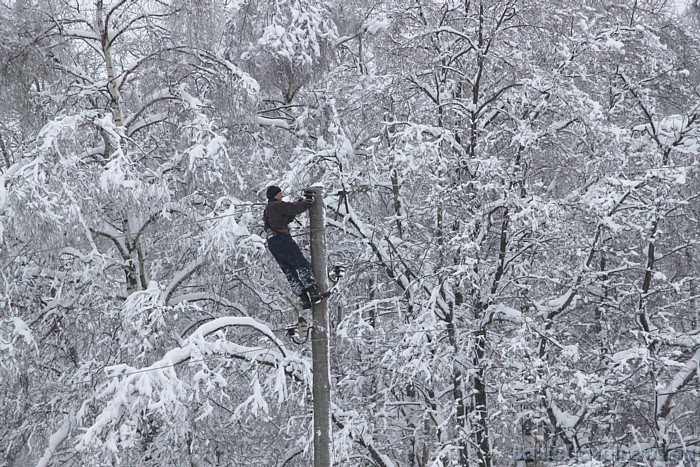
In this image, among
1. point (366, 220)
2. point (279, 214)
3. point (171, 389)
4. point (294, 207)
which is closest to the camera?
point (294, 207)

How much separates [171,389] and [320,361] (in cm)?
248

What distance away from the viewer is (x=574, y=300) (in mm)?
11078

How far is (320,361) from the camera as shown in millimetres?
6395

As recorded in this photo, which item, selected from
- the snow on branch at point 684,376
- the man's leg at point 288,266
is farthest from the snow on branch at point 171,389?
the snow on branch at point 684,376

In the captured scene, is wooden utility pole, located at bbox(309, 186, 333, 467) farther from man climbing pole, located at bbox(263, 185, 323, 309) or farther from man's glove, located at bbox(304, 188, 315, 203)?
man climbing pole, located at bbox(263, 185, 323, 309)

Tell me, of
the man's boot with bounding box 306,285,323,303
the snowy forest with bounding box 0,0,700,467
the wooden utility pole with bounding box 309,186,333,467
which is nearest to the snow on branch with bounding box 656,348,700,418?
the snowy forest with bounding box 0,0,700,467

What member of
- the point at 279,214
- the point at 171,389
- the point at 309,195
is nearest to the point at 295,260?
the point at 279,214

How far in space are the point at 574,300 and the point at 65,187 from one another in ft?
24.6

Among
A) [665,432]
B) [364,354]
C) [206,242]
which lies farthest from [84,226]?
[665,432]

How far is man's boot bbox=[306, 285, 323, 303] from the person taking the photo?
6461mm

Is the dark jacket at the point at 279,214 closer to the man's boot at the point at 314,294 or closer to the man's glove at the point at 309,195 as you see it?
the man's glove at the point at 309,195

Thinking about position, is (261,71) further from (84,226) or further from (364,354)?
(364,354)

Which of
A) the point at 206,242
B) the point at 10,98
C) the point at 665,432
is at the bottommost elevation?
the point at 665,432

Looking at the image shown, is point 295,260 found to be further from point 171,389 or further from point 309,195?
point 171,389
